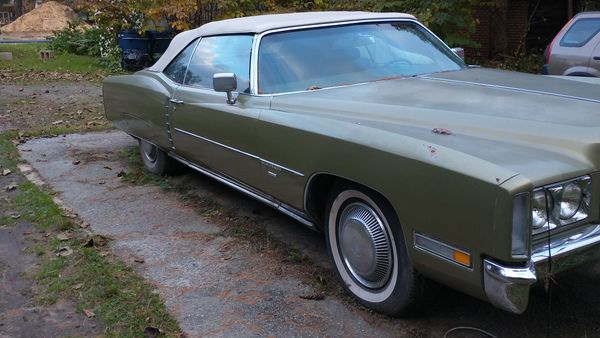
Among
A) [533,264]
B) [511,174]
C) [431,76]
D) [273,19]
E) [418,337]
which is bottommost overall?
[418,337]

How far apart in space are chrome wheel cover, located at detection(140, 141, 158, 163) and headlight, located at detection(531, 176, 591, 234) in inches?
176

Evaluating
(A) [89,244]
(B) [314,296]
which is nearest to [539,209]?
(B) [314,296]

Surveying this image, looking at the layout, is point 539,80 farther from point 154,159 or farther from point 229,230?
point 154,159

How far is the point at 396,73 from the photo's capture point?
14.7 feet

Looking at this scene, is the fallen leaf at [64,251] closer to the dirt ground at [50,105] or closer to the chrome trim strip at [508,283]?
the chrome trim strip at [508,283]

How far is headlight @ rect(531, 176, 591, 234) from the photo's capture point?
2.60 m

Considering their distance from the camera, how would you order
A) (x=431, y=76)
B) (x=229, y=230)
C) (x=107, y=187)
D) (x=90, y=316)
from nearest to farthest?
(x=90, y=316)
(x=431, y=76)
(x=229, y=230)
(x=107, y=187)

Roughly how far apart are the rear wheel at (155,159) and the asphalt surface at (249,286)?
12.6 inches

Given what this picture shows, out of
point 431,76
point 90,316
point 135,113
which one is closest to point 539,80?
point 431,76

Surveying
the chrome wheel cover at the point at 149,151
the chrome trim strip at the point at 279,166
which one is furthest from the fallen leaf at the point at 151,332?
the chrome wheel cover at the point at 149,151

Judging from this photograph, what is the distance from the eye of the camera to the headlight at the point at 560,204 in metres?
2.60

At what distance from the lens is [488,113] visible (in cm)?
332

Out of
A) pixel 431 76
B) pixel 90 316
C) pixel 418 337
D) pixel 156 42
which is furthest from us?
pixel 156 42

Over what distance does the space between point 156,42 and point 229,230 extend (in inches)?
502
